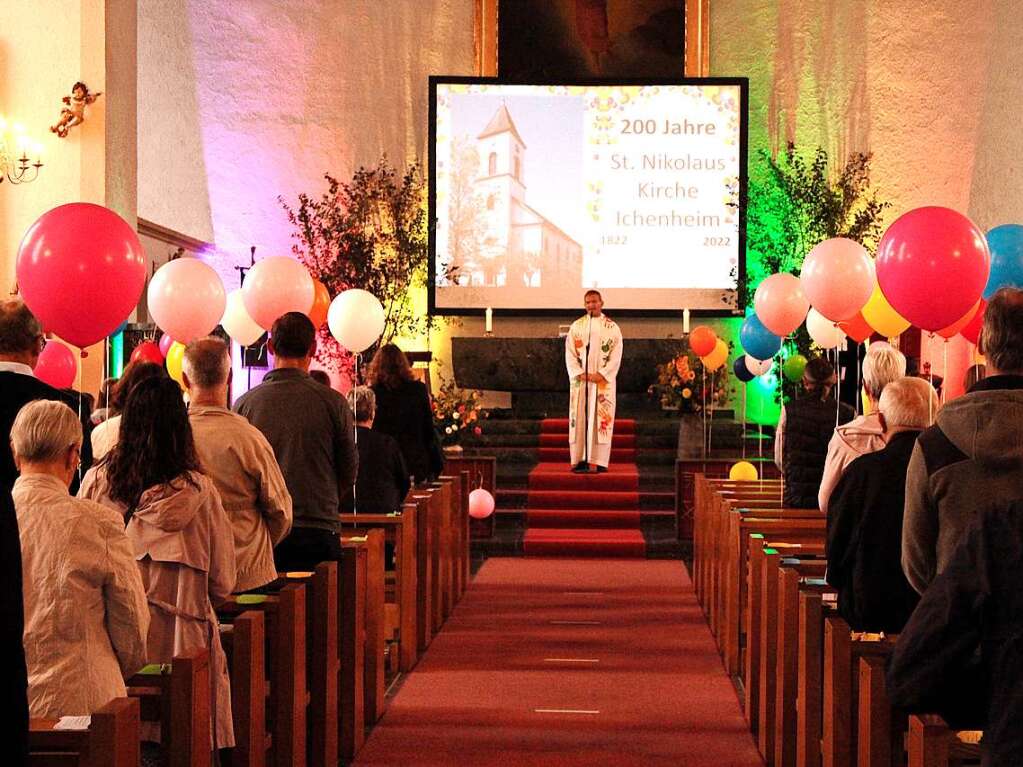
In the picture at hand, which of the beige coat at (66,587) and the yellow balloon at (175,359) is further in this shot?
the yellow balloon at (175,359)

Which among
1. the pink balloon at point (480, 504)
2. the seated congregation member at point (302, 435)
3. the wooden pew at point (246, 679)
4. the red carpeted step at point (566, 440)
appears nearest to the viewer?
the wooden pew at point (246, 679)

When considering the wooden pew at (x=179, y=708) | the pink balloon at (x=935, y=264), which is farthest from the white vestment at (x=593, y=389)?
the wooden pew at (x=179, y=708)

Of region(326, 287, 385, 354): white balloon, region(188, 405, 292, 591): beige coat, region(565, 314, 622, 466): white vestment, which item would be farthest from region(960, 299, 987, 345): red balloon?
region(565, 314, 622, 466): white vestment

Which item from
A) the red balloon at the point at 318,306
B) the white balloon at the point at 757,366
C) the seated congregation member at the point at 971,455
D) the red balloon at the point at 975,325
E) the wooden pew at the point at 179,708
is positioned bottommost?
the wooden pew at the point at 179,708

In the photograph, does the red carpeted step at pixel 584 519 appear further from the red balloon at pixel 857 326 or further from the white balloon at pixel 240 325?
the red balloon at pixel 857 326

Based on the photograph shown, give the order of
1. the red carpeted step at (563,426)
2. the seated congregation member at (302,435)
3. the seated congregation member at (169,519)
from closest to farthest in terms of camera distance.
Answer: the seated congregation member at (169,519) < the seated congregation member at (302,435) < the red carpeted step at (563,426)

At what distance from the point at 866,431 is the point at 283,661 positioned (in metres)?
2.66

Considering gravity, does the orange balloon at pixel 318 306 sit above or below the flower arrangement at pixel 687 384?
above

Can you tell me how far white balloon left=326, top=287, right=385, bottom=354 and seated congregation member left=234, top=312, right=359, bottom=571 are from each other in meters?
3.36

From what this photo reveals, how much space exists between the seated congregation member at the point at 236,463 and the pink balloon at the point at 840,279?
3837 millimetres

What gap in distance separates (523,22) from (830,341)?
790 centimetres

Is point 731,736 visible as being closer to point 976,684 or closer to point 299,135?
point 976,684

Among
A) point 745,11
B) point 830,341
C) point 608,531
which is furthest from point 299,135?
point 830,341

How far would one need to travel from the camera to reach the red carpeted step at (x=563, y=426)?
48.0ft
